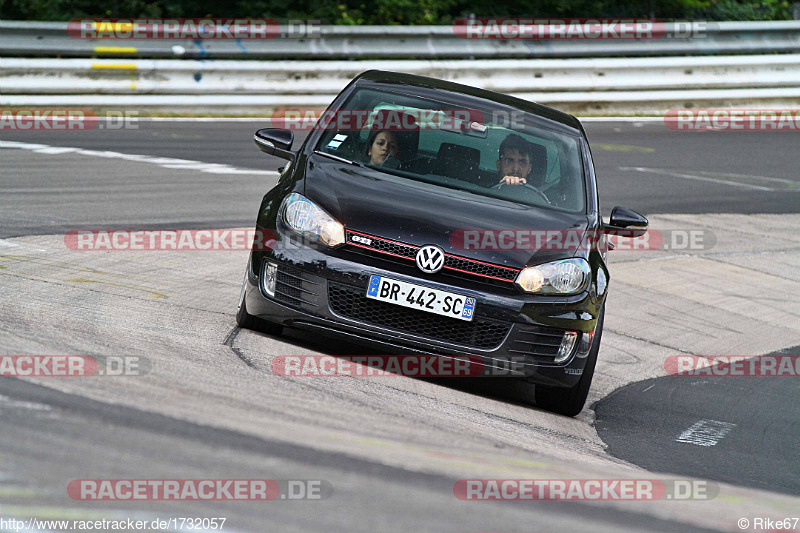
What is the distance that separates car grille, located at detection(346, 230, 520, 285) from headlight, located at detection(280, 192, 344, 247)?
79 mm

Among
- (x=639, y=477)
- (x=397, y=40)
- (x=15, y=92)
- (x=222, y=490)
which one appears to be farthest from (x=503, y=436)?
(x=397, y=40)

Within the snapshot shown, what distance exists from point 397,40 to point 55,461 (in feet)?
52.8

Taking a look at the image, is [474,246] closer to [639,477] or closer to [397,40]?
[639,477]

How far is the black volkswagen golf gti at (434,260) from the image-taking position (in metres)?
5.68

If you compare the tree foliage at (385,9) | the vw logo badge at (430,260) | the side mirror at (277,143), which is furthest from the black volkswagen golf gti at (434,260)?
the tree foliage at (385,9)

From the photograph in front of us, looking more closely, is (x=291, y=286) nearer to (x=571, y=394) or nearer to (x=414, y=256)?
(x=414, y=256)

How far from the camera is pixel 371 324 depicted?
18.7 feet

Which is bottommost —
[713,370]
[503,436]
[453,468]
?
[713,370]

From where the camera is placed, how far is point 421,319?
5684 mm

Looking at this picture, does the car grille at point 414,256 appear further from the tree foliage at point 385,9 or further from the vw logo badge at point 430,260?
the tree foliage at point 385,9

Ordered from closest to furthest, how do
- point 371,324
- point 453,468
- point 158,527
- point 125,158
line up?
1. point 158,527
2. point 453,468
3. point 371,324
4. point 125,158

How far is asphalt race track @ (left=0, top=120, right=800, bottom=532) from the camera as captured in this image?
11.0 ft

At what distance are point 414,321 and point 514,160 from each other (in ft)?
5.09

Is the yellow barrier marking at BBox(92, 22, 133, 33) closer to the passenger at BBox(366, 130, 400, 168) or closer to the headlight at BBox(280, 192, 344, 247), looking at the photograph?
the passenger at BBox(366, 130, 400, 168)
